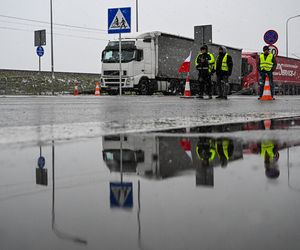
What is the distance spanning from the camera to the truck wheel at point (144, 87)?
26111 mm

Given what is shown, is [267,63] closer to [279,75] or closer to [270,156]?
[270,156]

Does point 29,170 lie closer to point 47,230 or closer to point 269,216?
point 47,230

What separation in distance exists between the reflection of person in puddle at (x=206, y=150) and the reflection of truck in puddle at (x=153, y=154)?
0.03 meters

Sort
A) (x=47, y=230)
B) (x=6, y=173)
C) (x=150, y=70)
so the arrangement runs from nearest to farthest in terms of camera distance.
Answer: (x=47, y=230) < (x=6, y=173) < (x=150, y=70)

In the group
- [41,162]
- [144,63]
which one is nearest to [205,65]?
[144,63]

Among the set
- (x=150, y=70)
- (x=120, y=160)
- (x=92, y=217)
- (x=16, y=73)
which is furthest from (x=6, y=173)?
(x=16, y=73)

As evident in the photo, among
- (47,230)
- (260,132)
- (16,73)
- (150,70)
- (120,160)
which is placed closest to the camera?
(47,230)

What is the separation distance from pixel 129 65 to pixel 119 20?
8251 mm

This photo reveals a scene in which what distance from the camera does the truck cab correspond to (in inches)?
986

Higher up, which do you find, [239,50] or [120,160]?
[239,50]

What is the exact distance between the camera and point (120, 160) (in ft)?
8.68

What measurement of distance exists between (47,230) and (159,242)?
300mm

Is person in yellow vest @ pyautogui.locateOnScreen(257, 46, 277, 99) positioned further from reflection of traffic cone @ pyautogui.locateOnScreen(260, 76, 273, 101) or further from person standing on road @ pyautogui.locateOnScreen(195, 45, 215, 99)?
person standing on road @ pyautogui.locateOnScreen(195, 45, 215, 99)

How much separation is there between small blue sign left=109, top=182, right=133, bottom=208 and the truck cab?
2325 centimetres
